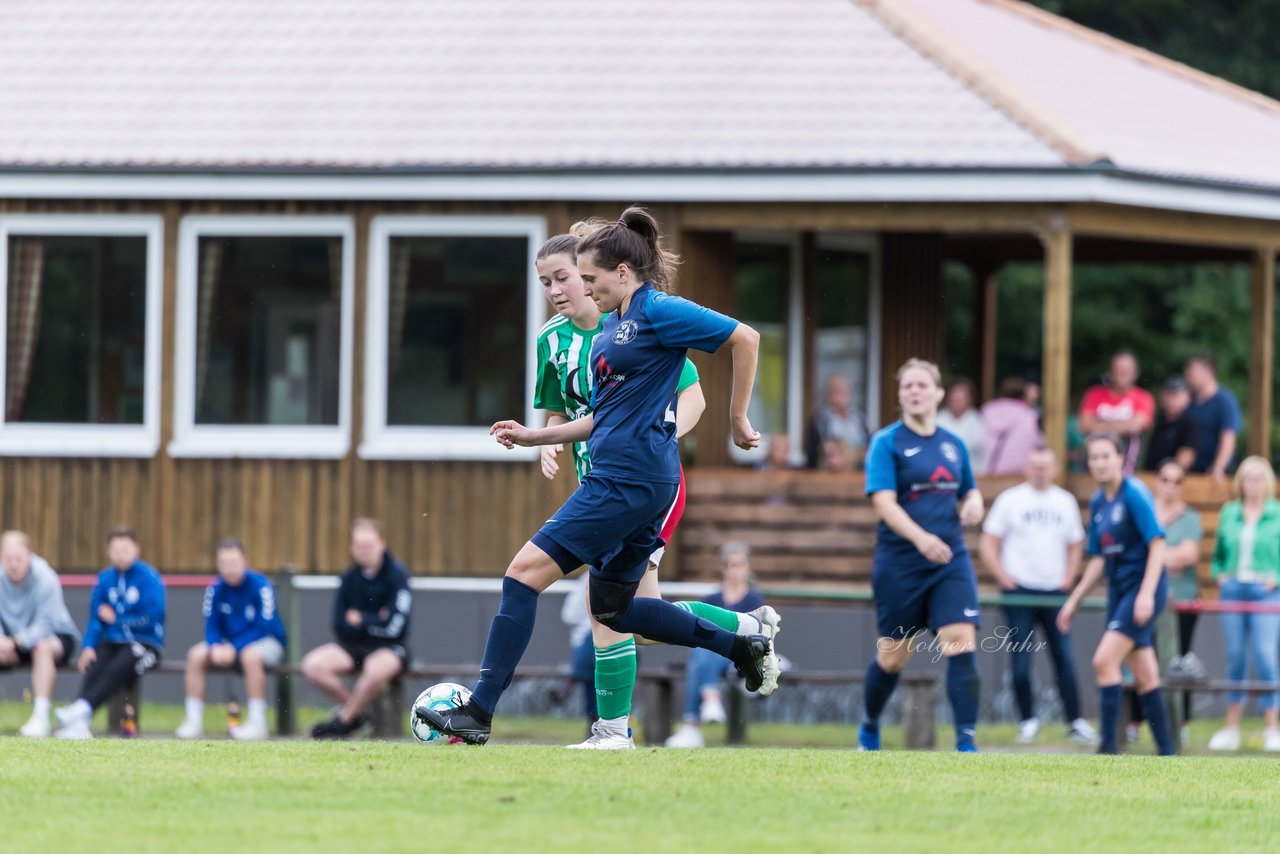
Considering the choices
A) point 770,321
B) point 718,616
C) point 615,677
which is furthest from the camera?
point 770,321

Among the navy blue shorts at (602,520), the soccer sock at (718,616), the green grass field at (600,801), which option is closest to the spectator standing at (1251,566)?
the green grass field at (600,801)

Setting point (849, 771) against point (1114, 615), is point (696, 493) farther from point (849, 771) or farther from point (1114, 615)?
point (849, 771)

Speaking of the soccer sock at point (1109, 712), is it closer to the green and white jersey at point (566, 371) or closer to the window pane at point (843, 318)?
the green and white jersey at point (566, 371)

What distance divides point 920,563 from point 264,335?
28.5 feet

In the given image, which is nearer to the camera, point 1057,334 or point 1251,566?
point 1251,566

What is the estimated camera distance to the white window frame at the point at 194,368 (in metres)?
18.2

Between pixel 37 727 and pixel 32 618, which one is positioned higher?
pixel 32 618

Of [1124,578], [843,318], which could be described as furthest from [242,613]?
[843,318]

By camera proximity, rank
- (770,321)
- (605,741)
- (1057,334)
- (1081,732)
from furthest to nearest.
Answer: (770,321) < (1057,334) < (1081,732) < (605,741)

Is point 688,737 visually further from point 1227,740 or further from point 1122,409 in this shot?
point 1122,409

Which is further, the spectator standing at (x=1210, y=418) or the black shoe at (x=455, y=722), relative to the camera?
the spectator standing at (x=1210, y=418)

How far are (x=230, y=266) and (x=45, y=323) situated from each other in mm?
1756

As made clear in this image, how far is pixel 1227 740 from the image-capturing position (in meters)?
15.0

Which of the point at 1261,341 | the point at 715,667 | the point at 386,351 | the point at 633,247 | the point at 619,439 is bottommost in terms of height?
the point at 715,667
